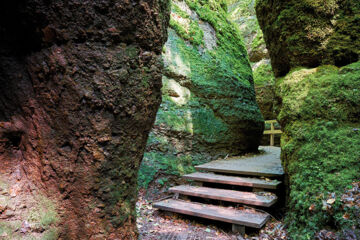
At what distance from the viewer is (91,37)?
Answer: 1.60 metres

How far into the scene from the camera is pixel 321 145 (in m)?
3.08

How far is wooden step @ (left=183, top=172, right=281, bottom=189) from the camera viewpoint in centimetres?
387

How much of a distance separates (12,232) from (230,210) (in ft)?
9.72

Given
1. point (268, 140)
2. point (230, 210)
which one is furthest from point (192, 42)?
point (268, 140)

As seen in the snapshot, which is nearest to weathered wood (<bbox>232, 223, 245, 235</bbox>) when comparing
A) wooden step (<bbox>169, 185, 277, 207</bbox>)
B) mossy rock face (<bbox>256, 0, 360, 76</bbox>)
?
wooden step (<bbox>169, 185, 277, 207</bbox>)

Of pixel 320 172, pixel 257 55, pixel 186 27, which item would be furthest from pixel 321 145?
pixel 257 55

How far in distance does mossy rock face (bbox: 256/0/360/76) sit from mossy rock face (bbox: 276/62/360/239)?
237 mm

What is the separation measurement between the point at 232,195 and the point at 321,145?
161 centimetres

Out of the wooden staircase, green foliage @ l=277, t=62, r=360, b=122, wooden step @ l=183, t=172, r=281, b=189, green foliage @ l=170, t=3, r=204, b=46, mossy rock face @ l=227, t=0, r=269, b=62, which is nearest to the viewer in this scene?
green foliage @ l=277, t=62, r=360, b=122

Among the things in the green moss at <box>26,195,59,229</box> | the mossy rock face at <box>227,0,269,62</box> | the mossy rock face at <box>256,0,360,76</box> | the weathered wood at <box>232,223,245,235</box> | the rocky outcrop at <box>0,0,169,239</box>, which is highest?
the mossy rock face at <box>227,0,269,62</box>

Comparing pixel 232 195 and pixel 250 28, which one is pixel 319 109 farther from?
pixel 250 28

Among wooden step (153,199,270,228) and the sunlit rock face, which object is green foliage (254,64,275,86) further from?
wooden step (153,199,270,228)

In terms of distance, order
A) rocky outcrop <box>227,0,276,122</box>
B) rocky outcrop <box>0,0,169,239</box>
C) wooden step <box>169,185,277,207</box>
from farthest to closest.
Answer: rocky outcrop <box>227,0,276,122</box> → wooden step <box>169,185,277,207</box> → rocky outcrop <box>0,0,169,239</box>

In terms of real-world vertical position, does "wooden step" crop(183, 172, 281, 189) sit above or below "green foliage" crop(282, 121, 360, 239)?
below
